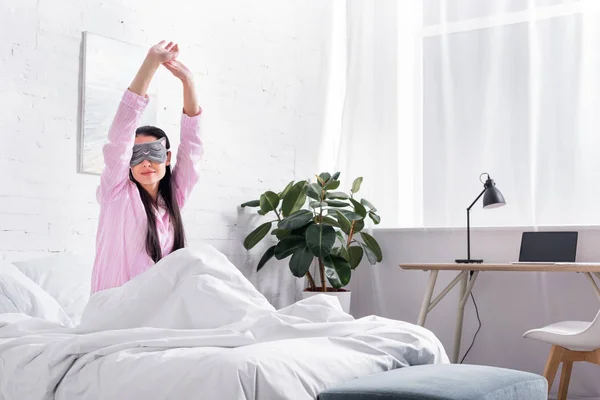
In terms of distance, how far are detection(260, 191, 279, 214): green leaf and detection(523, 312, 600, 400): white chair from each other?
163 cm

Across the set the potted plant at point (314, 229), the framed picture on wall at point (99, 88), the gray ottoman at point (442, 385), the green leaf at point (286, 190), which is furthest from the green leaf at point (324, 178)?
the gray ottoman at point (442, 385)

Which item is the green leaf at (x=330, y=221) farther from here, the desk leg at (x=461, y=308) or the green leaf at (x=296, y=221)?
the desk leg at (x=461, y=308)

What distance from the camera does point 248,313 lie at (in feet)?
7.04

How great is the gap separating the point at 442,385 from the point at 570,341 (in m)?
1.51

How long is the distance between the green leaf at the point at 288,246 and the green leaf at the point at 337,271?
0.56ft

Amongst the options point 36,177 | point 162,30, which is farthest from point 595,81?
point 36,177

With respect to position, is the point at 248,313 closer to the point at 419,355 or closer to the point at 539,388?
the point at 419,355

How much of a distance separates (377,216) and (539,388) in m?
2.36

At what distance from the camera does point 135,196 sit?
2.98 m

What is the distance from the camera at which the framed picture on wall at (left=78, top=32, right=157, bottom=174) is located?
3.46 m

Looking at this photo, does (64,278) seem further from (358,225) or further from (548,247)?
(548,247)

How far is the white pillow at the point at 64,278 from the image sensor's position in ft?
9.58

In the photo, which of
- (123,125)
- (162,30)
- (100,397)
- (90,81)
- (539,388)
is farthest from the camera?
(162,30)

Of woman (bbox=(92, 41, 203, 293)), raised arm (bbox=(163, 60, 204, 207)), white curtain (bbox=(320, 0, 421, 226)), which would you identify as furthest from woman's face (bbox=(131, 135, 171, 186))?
white curtain (bbox=(320, 0, 421, 226))
